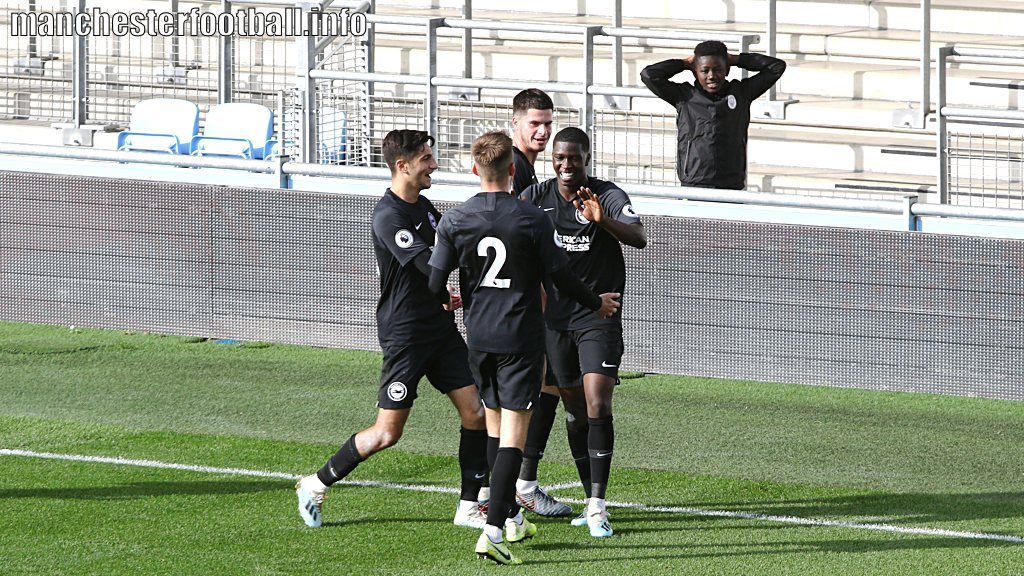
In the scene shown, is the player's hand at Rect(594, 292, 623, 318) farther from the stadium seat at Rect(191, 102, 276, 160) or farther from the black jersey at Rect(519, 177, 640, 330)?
the stadium seat at Rect(191, 102, 276, 160)

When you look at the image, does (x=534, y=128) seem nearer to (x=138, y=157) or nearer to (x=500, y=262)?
(x=500, y=262)

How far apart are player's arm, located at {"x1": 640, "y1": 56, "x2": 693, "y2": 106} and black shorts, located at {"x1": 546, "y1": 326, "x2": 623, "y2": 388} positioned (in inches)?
177

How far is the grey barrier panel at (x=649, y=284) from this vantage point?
10.8 meters

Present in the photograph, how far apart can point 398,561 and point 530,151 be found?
214 cm

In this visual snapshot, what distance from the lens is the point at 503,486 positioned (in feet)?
22.9

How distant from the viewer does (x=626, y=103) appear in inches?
615

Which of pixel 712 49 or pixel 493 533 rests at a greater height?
pixel 712 49

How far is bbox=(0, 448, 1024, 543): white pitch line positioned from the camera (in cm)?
768

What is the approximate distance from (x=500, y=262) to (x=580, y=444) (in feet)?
4.49

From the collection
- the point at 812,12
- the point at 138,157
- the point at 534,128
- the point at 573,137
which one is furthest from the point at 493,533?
the point at 812,12

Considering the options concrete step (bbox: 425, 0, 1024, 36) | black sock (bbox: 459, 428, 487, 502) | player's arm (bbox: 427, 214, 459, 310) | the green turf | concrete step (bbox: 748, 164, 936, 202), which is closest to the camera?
player's arm (bbox: 427, 214, 459, 310)

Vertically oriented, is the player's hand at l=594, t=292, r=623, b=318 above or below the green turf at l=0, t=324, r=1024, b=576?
above

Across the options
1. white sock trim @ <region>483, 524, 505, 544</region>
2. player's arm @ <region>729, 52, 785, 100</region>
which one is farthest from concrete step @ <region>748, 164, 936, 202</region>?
white sock trim @ <region>483, 524, 505, 544</region>

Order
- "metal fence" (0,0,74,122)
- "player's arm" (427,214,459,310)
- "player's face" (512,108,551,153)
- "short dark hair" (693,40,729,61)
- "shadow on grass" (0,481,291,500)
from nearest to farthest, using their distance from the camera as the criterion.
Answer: "player's arm" (427,214,459,310) < "player's face" (512,108,551,153) < "shadow on grass" (0,481,291,500) < "short dark hair" (693,40,729,61) < "metal fence" (0,0,74,122)
